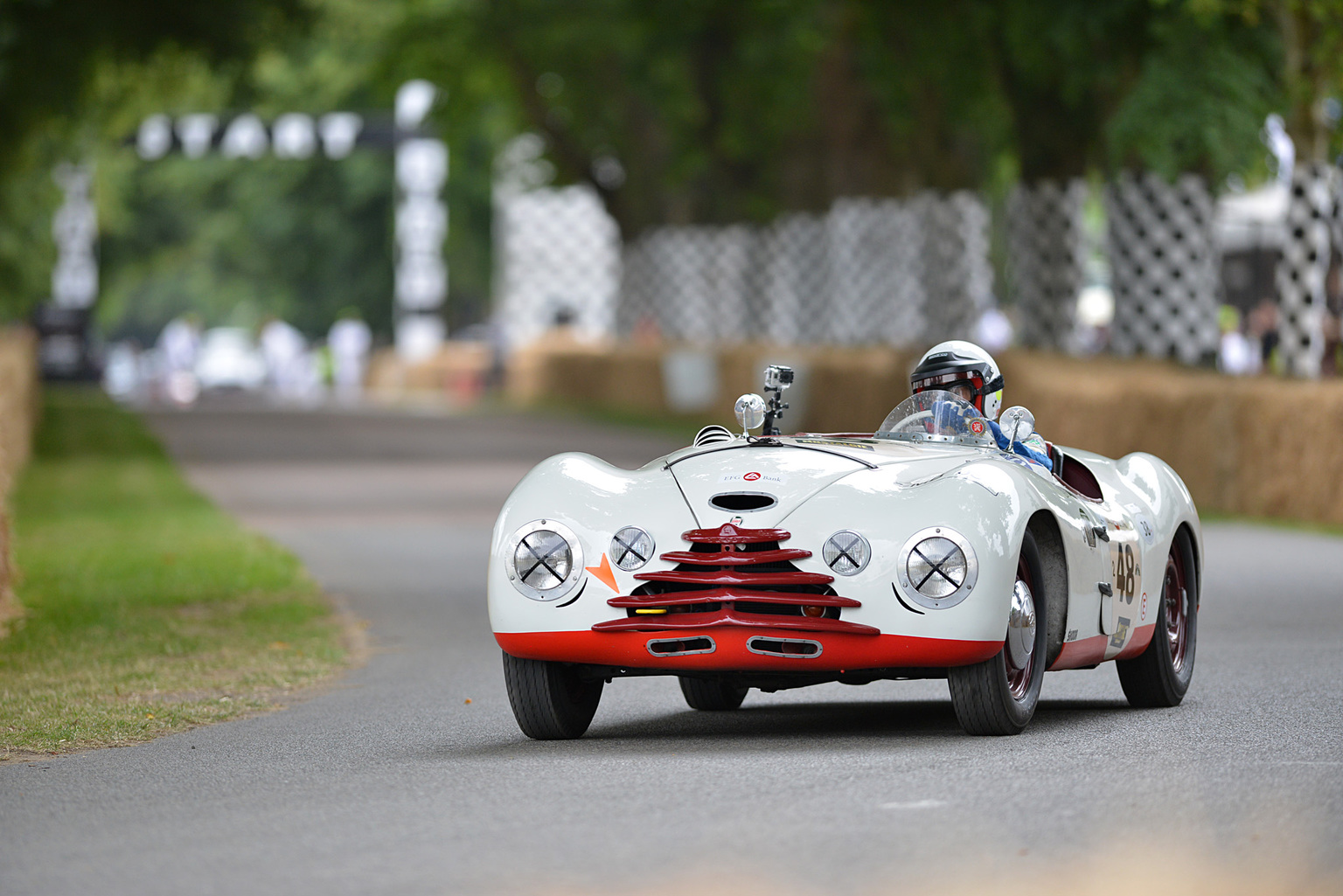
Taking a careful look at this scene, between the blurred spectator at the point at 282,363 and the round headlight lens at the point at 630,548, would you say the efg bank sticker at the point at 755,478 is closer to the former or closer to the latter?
the round headlight lens at the point at 630,548

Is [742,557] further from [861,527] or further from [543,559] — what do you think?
[543,559]

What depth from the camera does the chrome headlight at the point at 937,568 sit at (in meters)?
7.94

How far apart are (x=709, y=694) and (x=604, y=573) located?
1.61 meters

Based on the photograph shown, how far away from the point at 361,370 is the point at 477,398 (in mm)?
6557

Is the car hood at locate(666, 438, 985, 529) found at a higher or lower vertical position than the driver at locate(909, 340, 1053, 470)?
lower

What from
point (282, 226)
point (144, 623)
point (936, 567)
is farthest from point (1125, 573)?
point (282, 226)

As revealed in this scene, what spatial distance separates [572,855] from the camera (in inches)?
247

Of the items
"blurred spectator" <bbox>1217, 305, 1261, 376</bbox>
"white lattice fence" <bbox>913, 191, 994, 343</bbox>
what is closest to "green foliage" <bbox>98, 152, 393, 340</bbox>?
"blurred spectator" <bbox>1217, 305, 1261, 376</bbox>

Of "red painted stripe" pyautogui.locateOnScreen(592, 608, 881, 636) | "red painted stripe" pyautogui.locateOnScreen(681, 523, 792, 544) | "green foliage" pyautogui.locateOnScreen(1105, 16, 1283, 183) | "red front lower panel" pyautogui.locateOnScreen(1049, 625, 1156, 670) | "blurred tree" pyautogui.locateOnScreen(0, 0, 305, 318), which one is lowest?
"red front lower panel" pyautogui.locateOnScreen(1049, 625, 1156, 670)

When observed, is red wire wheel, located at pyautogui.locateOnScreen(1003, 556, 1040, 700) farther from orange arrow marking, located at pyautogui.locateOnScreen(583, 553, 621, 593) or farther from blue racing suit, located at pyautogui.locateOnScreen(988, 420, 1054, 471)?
orange arrow marking, located at pyautogui.locateOnScreen(583, 553, 621, 593)

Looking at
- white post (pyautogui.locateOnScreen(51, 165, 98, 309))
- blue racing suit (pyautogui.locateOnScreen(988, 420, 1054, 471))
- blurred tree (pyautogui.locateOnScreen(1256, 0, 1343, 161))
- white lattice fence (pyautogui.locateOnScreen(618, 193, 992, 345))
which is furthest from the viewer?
white post (pyautogui.locateOnScreen(51, 165, 98, 309))

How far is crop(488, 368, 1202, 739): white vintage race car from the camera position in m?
7.96

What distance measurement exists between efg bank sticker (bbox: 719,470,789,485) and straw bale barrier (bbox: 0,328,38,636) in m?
5.67

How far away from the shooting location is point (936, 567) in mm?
7973
